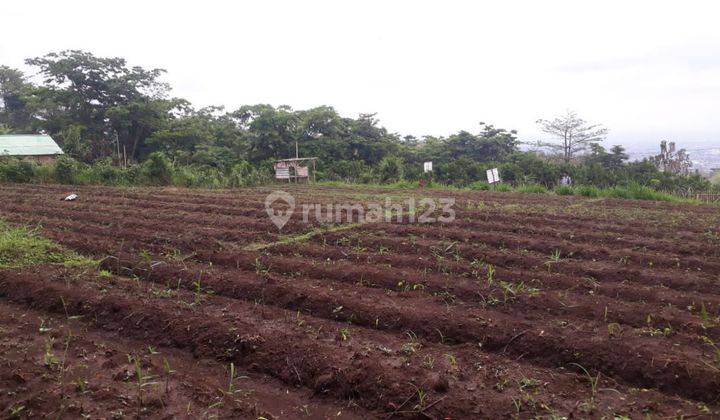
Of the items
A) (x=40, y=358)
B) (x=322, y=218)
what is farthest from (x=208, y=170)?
(x=40, y=358)

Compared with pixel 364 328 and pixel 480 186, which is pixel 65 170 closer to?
pixel 480 186

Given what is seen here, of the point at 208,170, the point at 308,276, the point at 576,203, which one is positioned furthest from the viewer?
the point at 208,170

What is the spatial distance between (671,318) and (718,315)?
569 mm

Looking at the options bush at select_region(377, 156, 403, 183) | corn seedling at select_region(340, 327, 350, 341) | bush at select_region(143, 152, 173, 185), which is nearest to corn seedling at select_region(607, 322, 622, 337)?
corn seedling at select_region(340, 327, 350, 341)

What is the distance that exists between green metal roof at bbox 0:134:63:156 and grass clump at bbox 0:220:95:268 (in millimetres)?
16710

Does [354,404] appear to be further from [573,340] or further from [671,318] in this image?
[671,318]

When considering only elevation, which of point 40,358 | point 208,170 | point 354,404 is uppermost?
point 208,170

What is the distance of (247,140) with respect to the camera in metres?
26.8

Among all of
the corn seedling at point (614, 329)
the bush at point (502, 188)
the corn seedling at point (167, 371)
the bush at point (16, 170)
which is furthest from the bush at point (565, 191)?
the bush at point (16, 170)

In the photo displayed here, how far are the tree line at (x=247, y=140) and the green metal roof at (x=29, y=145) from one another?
1.26m

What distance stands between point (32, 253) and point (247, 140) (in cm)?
2099

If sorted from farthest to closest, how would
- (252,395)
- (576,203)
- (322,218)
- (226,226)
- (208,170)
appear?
(208,170) < (576,203) < (322,218) < (226,226) < (252,395)

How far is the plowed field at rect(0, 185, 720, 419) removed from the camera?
10.3 ft

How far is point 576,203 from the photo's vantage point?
529 inches
